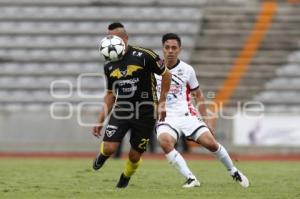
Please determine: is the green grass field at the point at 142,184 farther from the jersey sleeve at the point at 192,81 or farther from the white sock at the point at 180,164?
the jersey sleeve at the point at 192,81

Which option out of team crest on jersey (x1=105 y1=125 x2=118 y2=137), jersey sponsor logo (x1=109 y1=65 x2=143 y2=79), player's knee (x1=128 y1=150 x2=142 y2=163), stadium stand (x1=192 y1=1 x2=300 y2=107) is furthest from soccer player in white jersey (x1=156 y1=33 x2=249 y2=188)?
stadium stand (x1=192 y1=1 x2=300 y2=107)

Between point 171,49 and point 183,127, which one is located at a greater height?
point 171,49

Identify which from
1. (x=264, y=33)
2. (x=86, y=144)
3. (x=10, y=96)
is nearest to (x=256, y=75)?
(x=264, y=33)

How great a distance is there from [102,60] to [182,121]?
16670 millimetres

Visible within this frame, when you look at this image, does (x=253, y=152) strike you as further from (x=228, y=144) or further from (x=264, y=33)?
(x=264, y=33)

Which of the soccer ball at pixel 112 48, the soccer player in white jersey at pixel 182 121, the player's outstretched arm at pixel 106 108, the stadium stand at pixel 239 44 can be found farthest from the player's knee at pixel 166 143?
the stadium stand at pixel 239 44

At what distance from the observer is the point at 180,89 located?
37.7 feet

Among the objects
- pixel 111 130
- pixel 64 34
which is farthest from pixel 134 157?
pixel 64 34

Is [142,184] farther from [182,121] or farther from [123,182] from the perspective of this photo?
[182,121]

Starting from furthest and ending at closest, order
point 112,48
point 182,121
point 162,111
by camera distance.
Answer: point 182,121 < point 162,111 < point 112,48

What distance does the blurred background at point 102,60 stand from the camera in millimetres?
24656

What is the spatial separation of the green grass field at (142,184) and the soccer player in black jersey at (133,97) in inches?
24.8

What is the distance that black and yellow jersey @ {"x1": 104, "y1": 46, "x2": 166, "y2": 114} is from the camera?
1030 cm

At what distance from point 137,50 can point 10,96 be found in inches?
676
